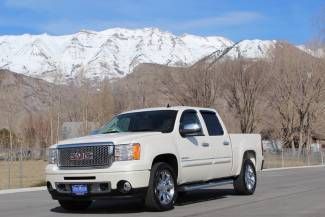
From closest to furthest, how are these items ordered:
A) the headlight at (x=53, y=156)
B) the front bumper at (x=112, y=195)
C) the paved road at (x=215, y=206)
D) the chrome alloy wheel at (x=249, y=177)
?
the front bumper at (x=112, y=195), the paved road at (x=215, y=206), the headlight at (x=53, y=156), the chrome alloy wheel at (x=249, y=177)

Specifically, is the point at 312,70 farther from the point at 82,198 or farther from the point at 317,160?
the point at 82,198

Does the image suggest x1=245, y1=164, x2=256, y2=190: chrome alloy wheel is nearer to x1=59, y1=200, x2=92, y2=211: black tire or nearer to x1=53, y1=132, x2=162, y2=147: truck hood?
x1=53, y1=132, x2=162, y2=147: truck hood

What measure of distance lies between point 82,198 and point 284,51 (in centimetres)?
4913

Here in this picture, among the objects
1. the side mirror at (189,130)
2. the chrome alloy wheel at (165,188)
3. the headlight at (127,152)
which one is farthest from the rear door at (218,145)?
the headlight at (127,152)

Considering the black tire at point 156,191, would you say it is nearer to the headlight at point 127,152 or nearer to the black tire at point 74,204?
the headlight at point 127,152

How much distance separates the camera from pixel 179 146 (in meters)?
12.7

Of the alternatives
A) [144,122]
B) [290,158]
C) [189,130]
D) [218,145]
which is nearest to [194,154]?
[189,130]

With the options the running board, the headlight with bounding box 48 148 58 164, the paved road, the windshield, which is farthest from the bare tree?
the headlight with bounding box 48 148 58 164

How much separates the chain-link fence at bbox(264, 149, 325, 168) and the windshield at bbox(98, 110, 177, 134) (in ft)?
94.6

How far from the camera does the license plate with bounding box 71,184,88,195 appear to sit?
38.3ft

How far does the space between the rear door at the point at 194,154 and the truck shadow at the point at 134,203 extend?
0.72 metres

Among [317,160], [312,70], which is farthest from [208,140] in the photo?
[312,70]

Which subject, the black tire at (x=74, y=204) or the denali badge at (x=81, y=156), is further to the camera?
the black tire at (x=74, y=204)

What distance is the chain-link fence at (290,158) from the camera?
4422 cm
